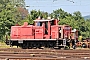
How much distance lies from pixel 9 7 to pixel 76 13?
2344cm

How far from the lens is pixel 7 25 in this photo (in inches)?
1965

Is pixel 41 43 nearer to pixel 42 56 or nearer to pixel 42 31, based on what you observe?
pixel 42 31

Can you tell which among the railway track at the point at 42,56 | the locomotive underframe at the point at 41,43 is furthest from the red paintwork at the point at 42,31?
the railway track at the point at 42,56

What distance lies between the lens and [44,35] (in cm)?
2819

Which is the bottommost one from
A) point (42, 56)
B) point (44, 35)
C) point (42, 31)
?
point (42, 56)

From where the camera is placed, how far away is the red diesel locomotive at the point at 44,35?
2765 centimetres

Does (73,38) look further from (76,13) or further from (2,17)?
(76,13)

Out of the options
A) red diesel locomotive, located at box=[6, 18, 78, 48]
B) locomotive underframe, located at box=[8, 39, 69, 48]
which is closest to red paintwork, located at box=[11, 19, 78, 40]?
red diesel locomotive, located at box=[6, 18, 78, 48]

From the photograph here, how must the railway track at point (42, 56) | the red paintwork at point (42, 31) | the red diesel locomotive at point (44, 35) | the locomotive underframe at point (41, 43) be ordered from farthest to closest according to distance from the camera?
1. the red paintwork at point (42, 31)
2. the red diesel locomotive at point (44, 35)
3. the locomotive underframe at point (41, 43)
4. the railway track at point (42, 56)

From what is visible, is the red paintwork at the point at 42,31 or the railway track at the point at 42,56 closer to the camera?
the railway track at the point at 42,56

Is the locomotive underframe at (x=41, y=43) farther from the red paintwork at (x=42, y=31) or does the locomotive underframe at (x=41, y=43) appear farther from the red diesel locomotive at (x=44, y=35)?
the red paintwork at (x=42, y=31)

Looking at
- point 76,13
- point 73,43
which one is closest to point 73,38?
point 73,43

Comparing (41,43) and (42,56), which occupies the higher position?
(42,56)

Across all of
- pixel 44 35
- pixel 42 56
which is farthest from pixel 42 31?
pixel 42 56
